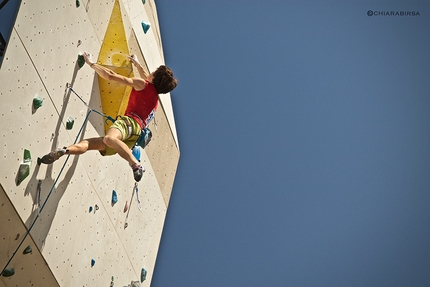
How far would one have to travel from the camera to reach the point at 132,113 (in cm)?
509

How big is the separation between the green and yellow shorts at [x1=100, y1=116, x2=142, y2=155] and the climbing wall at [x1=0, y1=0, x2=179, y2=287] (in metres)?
0.36

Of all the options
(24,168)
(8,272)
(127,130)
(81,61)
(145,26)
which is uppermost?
(145,26)

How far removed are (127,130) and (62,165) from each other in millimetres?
561

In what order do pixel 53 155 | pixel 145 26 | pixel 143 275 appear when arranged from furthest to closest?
pixel 143 275 < pixel 145 26 < pixel 53 155

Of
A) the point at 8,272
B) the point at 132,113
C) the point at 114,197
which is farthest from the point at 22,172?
the point at 114,197

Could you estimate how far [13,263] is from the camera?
181 inches

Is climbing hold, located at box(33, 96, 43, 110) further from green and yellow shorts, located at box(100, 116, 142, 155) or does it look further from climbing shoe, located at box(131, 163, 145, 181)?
climbing shoe, located at box(131, 163, 145, 181)

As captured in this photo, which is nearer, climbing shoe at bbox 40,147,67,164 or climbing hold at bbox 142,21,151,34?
climbing shoe at bbox 40,147,67,164

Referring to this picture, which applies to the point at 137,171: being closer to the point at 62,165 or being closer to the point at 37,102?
the point at 62,165

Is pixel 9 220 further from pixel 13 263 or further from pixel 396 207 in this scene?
pixel 396 207

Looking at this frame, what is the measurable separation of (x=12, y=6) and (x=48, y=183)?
4.51 feet

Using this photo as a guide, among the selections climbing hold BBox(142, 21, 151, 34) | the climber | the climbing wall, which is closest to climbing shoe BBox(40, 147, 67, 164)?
the climbing wall

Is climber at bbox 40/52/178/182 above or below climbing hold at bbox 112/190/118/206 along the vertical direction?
above

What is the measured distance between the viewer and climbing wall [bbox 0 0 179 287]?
14.2ft
